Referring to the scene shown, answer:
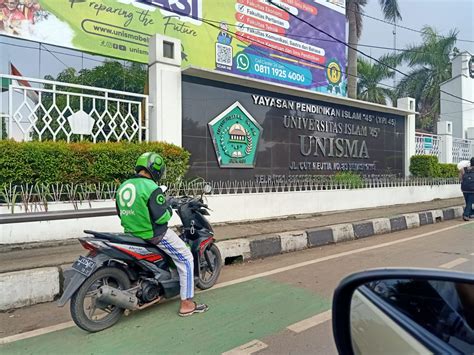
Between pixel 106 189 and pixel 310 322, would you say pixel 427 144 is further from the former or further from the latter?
pixel 310 322

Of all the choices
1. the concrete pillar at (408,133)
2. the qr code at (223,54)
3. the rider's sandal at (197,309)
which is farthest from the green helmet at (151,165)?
the qr code at (223,54)

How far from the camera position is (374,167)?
38.8ft

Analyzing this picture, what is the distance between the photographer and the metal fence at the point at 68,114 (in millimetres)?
5695

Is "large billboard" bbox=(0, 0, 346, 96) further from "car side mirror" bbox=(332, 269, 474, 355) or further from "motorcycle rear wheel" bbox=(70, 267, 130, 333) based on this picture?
"car side mirror" bbox=(332, 269, 474, 355)

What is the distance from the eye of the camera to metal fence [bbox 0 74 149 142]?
5695 mm

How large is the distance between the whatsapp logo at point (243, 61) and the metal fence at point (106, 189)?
23.4ft

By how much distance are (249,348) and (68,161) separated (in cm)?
412

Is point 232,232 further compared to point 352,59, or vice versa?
point 352,59

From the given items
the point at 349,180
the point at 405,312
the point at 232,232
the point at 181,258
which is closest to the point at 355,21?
the point at 349,180

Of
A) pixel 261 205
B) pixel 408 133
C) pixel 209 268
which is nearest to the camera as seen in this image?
pixel 209 268

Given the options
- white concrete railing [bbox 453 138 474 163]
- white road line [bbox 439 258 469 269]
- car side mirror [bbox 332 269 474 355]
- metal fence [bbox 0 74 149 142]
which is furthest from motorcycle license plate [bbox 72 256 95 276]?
white concrete railing [bbox 453 138 474 163]

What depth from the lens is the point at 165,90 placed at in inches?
284

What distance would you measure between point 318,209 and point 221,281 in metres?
5.15

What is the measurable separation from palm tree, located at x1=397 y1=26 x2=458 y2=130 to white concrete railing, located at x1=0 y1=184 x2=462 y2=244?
1256 cm
